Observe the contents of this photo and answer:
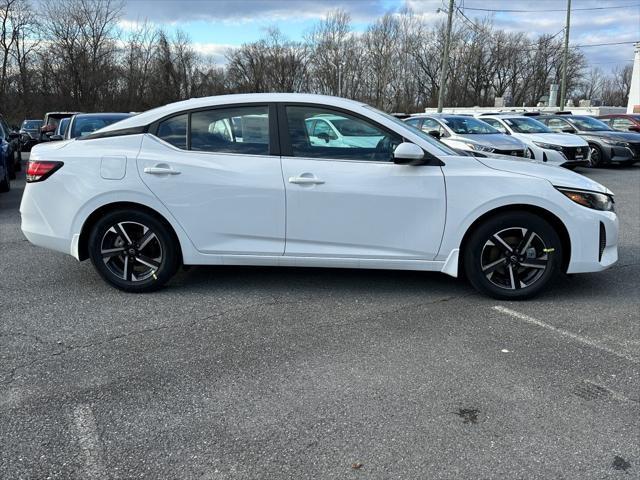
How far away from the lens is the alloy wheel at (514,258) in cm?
457

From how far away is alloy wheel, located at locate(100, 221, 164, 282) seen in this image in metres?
4.73

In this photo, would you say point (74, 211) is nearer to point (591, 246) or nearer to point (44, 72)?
point (591, 246)

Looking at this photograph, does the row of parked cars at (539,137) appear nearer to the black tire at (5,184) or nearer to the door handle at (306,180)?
the door handle at (306,180)

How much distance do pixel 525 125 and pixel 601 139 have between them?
2.69 meters

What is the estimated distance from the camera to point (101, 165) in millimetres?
4609

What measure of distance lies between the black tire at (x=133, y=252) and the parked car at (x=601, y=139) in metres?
14.9

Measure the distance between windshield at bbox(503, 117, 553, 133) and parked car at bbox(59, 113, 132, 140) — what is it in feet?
35.5

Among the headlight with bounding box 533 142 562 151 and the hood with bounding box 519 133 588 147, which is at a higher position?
the hood with bounding box 519 133 588 147

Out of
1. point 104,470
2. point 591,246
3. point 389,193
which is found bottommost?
point 104,470

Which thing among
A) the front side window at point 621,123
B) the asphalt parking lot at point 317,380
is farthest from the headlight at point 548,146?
the asphalt parking lot at point 317,380

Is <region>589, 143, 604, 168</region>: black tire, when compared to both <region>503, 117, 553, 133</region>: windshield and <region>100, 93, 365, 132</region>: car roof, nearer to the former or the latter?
<region>503, 117, 553, 133</region>: windshield

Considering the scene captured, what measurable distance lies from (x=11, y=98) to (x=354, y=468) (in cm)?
5324

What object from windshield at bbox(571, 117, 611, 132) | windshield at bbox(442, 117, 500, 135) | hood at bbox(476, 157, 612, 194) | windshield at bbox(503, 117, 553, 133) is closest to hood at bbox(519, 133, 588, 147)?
windshield at bbox(503, 117, 553, 133)

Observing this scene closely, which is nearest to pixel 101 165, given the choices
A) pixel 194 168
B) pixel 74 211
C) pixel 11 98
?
pixel 74 211
